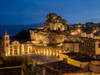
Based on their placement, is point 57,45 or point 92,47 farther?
point 57,45

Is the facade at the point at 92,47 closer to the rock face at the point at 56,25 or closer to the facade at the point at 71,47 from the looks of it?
the facade at the point at 71,47

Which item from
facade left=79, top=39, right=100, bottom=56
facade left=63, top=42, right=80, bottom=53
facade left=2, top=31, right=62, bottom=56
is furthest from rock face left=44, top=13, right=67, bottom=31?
facade left=79, top=39, right=100, bottom=56

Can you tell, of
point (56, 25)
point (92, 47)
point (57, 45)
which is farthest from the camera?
point (56, 25)

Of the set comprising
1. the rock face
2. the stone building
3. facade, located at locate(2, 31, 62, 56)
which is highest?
the rock face

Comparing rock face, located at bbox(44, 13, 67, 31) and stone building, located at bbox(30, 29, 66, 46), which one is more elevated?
rock face, located at bbox(44, 13, 67, 31)

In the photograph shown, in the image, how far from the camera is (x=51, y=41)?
69.2 meters

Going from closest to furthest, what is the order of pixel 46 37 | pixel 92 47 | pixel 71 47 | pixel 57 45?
1. pixel 92 47
2. pixel 71 47
3. pixel 57 45
4. pixel 46 37

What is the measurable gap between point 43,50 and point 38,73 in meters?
41.2

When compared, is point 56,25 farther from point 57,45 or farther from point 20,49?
point 20,49

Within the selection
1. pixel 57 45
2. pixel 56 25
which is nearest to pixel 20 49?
pixel 57 45

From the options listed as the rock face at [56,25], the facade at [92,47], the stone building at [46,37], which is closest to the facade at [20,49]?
the stone building at [46,37]

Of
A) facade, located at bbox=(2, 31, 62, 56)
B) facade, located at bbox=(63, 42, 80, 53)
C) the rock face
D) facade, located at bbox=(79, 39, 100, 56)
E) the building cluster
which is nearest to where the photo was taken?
the building cluster

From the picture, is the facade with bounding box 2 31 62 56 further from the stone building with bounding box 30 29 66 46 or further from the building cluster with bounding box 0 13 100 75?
the stone building with bounding box 30 29 66 46

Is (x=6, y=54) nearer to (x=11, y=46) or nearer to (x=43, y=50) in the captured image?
(x=11, y=46)
